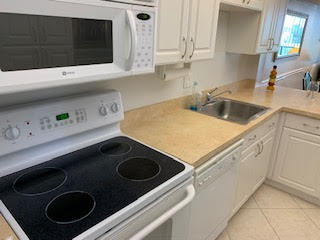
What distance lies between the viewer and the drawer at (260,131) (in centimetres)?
176

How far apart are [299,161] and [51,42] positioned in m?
2.35

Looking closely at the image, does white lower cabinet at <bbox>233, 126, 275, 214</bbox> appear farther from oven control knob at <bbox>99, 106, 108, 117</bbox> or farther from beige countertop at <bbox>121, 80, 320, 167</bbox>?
oven control knob at <bbox>99, 106, 108, 117</bbox>

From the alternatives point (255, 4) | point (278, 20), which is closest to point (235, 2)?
point (255, 4)

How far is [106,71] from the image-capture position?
3.04 feet

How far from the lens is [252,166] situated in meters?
2.03

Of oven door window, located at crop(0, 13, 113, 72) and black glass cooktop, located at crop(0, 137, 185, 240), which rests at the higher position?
oven door window, located at crop(0, 13, 113, 72)

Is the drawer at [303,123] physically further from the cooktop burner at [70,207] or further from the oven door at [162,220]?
the cooktop burner at [70,207]

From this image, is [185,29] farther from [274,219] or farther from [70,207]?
[274,219]

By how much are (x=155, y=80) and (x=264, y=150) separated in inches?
47.6

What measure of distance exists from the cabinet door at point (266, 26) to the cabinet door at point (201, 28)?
84 centimetres

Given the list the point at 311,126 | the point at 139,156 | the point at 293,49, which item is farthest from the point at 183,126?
the point at 293,49

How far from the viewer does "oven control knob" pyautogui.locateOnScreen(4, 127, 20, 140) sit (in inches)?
37.8

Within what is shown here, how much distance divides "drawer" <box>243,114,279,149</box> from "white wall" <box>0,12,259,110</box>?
627 mm

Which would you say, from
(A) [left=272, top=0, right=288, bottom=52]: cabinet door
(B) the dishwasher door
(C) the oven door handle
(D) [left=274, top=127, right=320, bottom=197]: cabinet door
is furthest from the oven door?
(A) [left=272, top=0, right=288, bottom=52]: cabinet door
